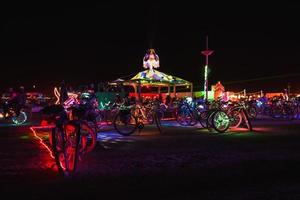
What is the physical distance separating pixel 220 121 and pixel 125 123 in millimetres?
3285

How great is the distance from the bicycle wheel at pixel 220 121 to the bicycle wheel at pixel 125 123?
2.71 meters

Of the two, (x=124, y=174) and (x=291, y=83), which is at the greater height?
(x=291, y=83)

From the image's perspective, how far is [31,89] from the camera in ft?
160

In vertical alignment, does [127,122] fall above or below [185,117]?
below

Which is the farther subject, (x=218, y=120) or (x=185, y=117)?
(x=185, y=117)

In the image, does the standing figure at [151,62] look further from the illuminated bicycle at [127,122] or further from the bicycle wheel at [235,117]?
the illuminated bicycle at [127,122]

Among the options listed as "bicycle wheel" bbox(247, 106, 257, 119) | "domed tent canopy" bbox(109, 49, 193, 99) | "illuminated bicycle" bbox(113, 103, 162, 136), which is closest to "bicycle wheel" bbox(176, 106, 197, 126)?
"illuminated bicycle" bbox(113, 103, 162, 136)

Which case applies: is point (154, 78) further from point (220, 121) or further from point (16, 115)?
point (220, 121)

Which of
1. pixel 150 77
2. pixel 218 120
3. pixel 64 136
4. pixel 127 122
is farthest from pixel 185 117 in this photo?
pixel 64 136

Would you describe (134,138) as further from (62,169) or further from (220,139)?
(62,169)

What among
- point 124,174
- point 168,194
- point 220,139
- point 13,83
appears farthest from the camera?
point 13,83

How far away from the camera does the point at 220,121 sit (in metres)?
13.9

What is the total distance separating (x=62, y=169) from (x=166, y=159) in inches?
87.2

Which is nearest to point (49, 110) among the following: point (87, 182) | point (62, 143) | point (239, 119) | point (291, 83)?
point (62, 143)
